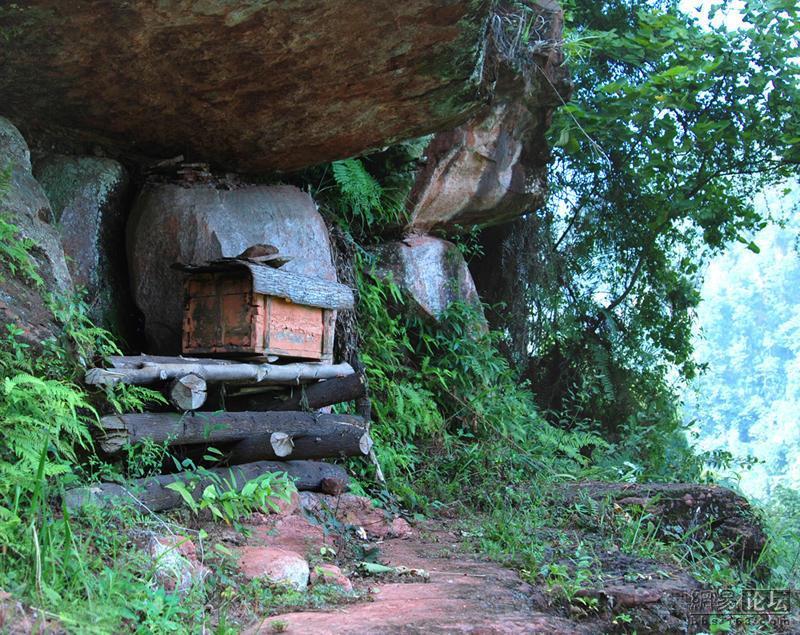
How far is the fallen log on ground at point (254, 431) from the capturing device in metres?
4.42

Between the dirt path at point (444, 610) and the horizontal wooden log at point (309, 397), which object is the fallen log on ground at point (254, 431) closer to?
the horizontal wooden log at point (309, 397)

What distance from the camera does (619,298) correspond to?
1098 centimetres

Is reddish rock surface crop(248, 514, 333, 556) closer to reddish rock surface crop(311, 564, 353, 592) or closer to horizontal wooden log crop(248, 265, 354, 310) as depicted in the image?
reddish rock surface crop(311, 564, 353, 592)

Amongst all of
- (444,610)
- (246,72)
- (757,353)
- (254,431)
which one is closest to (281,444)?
(254,431)

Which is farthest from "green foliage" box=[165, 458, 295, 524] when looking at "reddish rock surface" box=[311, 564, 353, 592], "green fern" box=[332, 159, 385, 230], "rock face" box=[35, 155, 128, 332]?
"green fern" box=[332, 159, 385, 230]

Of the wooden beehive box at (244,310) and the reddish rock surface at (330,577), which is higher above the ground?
the wooden beehive box at (244,310)

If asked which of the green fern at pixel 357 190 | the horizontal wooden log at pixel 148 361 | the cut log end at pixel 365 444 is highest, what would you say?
the green fern at pixel 357 190

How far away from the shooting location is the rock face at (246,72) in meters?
4.92

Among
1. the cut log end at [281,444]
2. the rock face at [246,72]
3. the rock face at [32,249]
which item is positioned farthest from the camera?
the cut log end at [281,444]

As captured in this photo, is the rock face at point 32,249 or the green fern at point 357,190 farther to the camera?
the green fern at point 357,190

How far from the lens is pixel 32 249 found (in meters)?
4.61

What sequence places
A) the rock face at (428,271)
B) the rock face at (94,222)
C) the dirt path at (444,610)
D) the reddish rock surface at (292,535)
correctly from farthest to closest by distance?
the rock face at (428,271), the rock face at (94,222), the reddish rock surface at (292,535), the dirt path at (444,610)

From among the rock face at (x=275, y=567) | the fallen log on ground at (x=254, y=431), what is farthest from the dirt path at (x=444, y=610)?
the fallen log on ground at (x=254, y=431)

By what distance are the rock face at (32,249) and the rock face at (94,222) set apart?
2.15 feet
